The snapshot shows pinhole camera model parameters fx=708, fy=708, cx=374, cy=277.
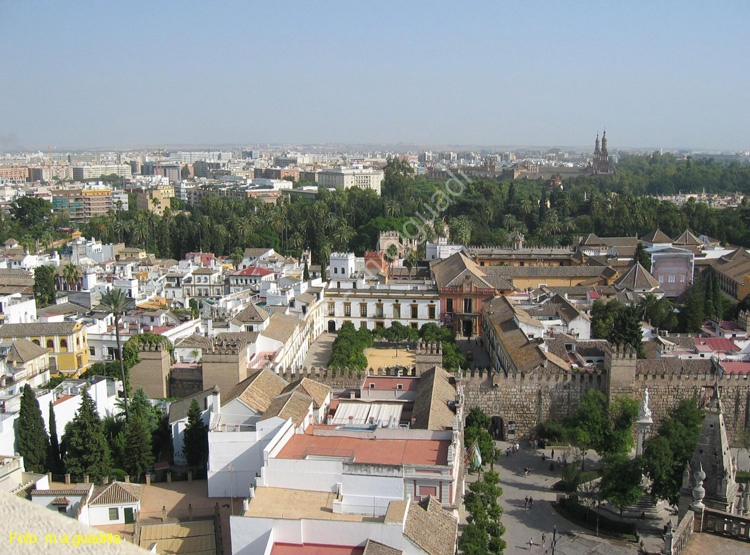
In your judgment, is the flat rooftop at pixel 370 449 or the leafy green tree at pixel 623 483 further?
the leafy green tree at pixel 623 483

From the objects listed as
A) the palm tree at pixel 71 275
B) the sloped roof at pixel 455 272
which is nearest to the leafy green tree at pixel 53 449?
the sloped roof at pixel 455 272

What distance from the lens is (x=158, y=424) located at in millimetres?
18625

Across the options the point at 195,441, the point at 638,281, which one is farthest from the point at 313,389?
the point at 638,281

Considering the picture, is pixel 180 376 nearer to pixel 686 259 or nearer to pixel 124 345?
pixel 124 345

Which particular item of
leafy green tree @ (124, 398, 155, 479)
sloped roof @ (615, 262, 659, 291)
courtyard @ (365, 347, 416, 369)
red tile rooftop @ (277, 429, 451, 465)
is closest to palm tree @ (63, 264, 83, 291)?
courtyard @ (365, 347, 416, 369)

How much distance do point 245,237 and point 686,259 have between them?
106 feet

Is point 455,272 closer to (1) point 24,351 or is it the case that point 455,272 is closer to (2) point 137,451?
(1) point 24,351

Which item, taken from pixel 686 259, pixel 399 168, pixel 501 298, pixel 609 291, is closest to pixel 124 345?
pixel 501 298

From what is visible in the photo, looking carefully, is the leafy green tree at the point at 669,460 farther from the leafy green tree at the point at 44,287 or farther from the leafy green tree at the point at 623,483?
the leafy green tree at the point at 44,287

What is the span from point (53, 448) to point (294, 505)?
7.90m

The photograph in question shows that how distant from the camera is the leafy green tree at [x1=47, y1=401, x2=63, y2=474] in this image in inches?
666

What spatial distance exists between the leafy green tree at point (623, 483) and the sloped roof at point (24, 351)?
1870 centimetres

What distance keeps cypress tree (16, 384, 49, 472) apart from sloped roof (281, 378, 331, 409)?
5.82 m

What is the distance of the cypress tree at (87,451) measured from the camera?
16.4 m
